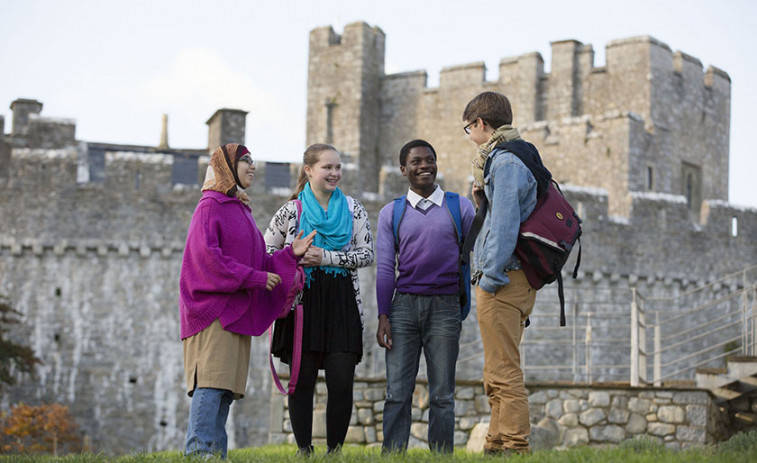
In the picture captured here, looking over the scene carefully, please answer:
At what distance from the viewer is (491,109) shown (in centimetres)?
752

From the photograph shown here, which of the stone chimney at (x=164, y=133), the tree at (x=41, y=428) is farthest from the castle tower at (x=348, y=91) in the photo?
the tree at (x=41, y=428)

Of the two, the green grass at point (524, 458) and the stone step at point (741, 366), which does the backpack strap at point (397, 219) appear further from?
the stone step at point (741, 366)

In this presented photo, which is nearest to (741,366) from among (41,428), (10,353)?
(41,428)

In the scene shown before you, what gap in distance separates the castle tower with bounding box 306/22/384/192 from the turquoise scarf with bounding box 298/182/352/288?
25.9 metres

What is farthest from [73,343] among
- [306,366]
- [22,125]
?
[306,366]

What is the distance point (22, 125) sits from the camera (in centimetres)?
2747

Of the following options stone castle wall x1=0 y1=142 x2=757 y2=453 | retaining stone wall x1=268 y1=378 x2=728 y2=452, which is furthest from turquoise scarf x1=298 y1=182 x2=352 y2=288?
stone castle wall x1=0 y1=142 x2=757 y2=453

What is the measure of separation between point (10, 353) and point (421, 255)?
14712mm

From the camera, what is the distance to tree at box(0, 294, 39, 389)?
66.8 feet

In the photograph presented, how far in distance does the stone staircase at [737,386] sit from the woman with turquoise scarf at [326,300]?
6.27m

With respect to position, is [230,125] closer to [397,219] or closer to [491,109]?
[397,219]

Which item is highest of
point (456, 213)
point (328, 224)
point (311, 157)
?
point (311, 157)

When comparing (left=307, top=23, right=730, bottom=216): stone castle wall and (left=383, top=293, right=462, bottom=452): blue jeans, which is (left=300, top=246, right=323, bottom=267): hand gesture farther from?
(left=307, top=23, right=730, bottom=216): stone castle wall

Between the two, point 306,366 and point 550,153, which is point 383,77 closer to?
point 550,153
